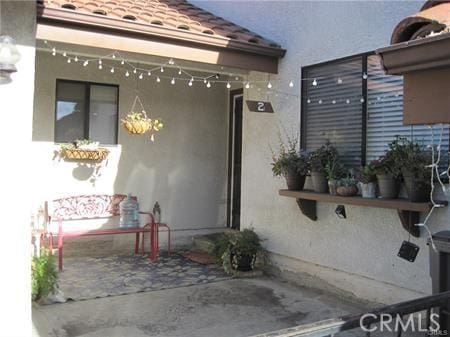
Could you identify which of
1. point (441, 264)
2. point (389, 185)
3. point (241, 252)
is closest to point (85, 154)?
point (241, 252)

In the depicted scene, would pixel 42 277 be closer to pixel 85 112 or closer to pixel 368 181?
pixel 85 112

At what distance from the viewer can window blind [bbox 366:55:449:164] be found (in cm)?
468

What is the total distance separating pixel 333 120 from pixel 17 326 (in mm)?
3901

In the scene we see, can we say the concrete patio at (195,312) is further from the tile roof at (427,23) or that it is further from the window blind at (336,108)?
the tile roof at (427,23)

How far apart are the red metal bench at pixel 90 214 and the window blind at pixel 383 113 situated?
3.68 metres

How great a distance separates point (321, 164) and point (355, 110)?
714 millimetres

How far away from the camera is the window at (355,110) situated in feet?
15.6

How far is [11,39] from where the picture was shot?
134 inches

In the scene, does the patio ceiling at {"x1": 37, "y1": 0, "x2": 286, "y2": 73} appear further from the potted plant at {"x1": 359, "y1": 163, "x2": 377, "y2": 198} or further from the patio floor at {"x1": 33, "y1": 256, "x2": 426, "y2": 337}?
the patio floor at {"x1": 33, "y1": 256, "x2": 426, "y2": 337}

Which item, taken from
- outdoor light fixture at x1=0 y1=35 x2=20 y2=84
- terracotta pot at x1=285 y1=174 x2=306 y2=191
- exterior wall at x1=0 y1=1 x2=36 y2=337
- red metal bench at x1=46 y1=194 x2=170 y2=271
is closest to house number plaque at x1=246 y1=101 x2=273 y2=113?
terracotta pot at x1=285 y1=174 x2=306 y2=191

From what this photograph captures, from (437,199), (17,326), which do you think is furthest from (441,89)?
(17,326)

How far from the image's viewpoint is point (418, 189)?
4.21 m

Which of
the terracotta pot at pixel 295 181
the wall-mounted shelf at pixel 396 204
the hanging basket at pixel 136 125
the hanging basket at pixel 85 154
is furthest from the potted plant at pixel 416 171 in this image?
the hanging basket at pixel 85 154

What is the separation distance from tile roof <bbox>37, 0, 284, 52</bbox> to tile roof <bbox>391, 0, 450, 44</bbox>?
3.19 m
